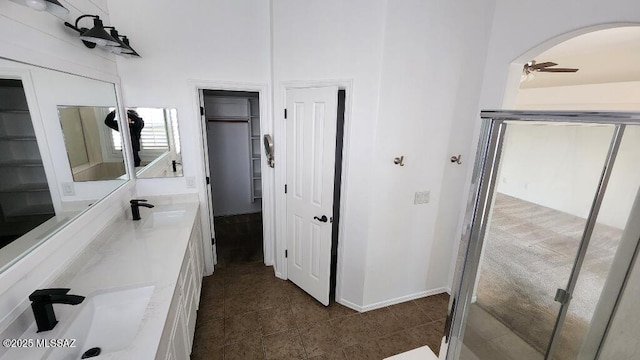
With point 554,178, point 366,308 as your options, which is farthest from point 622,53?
point 366,308

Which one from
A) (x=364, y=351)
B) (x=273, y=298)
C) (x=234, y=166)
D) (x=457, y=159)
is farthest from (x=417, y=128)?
(x=234, y=166)

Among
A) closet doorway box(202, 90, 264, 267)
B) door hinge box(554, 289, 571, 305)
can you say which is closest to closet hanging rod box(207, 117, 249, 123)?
closet doorway box(202, 90, 264, 267)

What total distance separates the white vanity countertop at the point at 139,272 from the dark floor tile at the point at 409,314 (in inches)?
83.8

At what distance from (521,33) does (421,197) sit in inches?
63.2

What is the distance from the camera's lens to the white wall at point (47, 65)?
3.76 feet

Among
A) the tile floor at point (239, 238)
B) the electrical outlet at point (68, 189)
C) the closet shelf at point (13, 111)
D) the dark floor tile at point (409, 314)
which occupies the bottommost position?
the dark floor tile at point (409, 314)

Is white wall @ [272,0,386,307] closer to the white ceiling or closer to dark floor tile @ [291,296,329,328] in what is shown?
dark floor tile @ [291,296,329,328]

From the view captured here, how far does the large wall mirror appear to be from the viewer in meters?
1.18

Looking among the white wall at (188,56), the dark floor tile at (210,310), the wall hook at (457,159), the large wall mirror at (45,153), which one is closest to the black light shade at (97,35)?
the large wall mirror at (45,153)

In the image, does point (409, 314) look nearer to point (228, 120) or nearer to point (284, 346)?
point (284, 346)

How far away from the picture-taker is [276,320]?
248 centimetres

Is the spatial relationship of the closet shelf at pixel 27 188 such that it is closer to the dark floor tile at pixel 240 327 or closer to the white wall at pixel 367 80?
the white wall at pixel 367 80

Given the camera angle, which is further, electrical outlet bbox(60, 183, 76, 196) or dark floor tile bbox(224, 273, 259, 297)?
dark floor tile bbox(224, 273, 259, 297)

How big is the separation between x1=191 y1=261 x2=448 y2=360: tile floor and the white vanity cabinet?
1.08 feet
